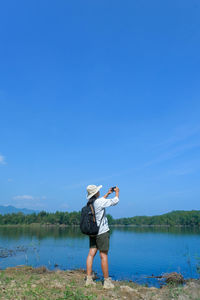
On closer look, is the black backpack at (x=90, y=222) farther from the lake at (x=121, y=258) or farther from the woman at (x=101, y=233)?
the lake at (x=121, y=258)

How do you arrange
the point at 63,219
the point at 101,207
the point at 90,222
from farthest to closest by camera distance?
the point at 63,219 < the point at 101,207 < the point at 90,222

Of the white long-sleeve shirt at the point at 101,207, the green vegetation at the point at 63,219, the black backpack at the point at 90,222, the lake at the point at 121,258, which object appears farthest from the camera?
the green vegetation at the point at 63,219

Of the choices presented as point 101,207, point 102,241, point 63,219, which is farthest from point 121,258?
point 63,219

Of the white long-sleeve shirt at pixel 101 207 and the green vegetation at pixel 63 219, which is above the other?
the white long-sleeve shirt at pixel 101 207

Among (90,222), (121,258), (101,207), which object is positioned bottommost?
(121,258)

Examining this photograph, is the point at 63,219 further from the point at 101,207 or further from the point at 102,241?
the point at 101,207

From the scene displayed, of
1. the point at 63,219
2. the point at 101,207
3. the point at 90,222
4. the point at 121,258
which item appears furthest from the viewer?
the point at 63,219

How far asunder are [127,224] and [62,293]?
16176cm

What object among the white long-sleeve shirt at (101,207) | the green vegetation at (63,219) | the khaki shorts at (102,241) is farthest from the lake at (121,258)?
the green vegetation at (63,219)

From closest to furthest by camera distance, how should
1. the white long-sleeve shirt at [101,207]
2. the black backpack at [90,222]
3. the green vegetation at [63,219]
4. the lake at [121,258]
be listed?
the black backpack at [90,222] → the white long-sleeve shirt at [101,207] → the lake at [121,258] → the green vegetation at [63,219]

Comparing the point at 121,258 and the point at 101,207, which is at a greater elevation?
the point at 101,207

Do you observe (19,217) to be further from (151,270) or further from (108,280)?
(108,280)

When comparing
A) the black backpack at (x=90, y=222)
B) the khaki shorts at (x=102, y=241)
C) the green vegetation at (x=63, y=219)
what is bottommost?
the green vegetation at (x=63, y=219)

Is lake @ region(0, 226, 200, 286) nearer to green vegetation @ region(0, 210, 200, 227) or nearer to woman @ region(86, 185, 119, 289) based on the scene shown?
woman @ region(86, 185, 119, 289)
